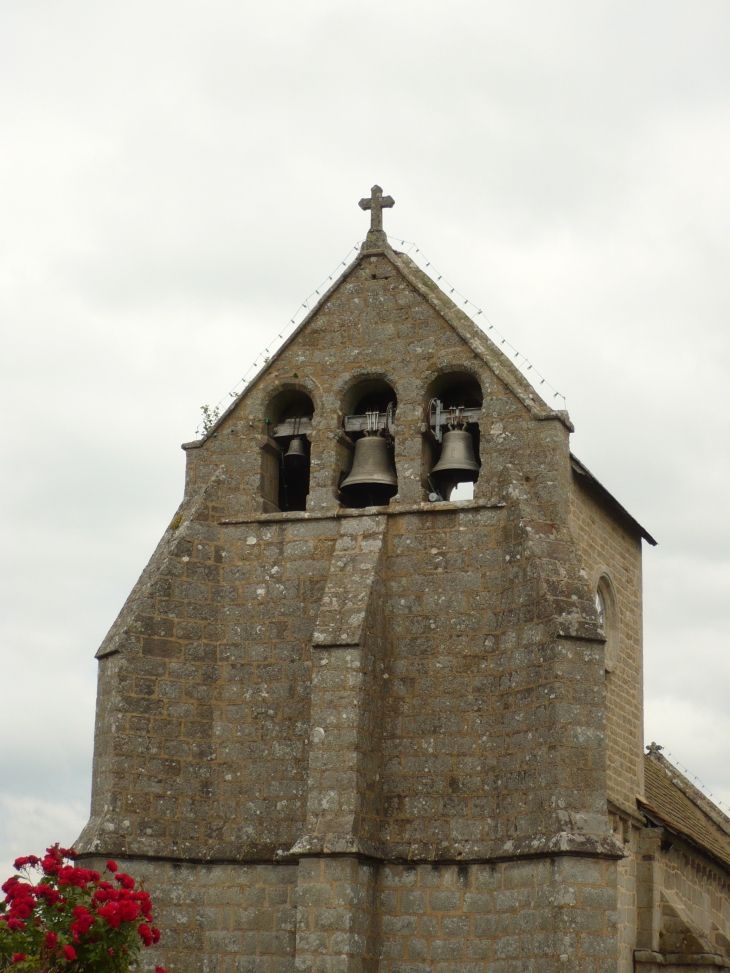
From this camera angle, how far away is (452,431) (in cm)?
1666

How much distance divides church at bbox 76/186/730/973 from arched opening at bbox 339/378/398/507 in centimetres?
3

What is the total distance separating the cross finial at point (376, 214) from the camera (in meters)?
17.7

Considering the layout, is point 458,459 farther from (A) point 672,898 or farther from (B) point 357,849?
(A) point 672,898

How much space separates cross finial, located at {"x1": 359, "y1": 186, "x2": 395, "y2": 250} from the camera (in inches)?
696

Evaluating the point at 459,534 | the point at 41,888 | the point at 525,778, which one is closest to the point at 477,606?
the point at 459,534

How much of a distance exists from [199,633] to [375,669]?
212cm

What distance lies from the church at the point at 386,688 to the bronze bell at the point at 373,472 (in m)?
0.03

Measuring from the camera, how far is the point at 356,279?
17547 mm

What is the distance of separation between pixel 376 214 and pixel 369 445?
→ 9.51 feet

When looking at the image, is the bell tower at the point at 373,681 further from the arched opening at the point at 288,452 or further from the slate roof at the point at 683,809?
the slate roof at the point at 683,809

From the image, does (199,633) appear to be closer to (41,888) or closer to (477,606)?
(477,606)

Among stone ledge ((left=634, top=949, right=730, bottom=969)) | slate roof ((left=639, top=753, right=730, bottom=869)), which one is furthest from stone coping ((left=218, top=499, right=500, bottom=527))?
stone ledge ((left=634, top=949, right=730, bottom=969))

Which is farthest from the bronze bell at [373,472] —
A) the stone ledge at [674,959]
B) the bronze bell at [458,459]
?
the stone ledge at [674,959]

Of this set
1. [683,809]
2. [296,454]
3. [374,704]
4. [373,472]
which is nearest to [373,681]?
[374,704]
